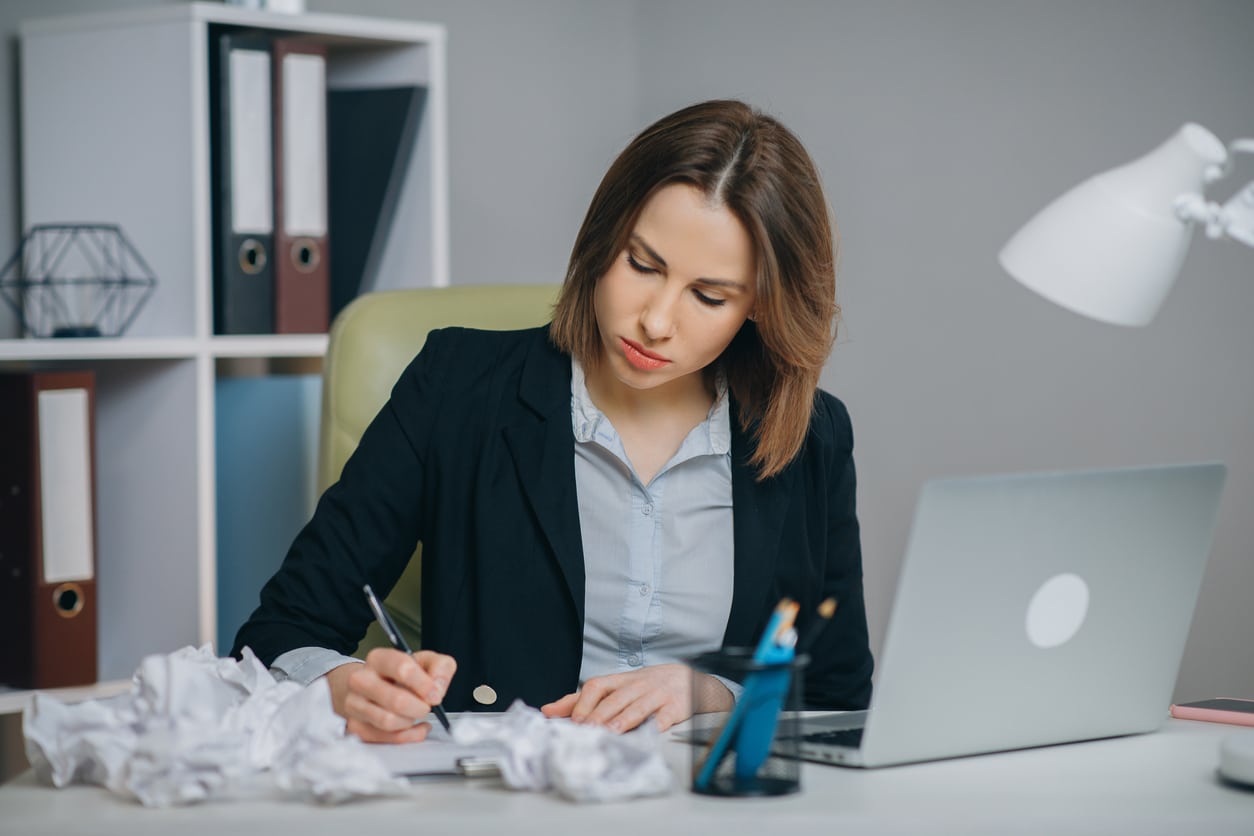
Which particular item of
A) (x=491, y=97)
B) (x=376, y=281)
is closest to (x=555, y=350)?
(x=376, y=281)

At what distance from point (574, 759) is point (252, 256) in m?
1.32

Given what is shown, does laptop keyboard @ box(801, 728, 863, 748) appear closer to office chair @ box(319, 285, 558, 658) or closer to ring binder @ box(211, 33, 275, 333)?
office chair @ box(319, 285, 558, 658)

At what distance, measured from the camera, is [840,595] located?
5.08 feet

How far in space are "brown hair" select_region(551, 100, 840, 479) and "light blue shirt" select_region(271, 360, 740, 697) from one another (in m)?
0.07

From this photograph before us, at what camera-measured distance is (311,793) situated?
2.87 feet

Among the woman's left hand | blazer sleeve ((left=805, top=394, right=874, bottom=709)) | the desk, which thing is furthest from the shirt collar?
the desk

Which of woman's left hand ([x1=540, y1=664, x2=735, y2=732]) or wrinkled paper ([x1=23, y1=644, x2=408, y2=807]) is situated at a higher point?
wrinkled paper ([x1=23, y1=644, x2=408, y2=807])

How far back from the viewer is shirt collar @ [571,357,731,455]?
151cm

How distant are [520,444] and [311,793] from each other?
2.17 feet

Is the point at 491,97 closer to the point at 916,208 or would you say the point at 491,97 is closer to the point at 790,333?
the point at 916,208

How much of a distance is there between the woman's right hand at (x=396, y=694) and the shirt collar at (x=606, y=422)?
499 mm

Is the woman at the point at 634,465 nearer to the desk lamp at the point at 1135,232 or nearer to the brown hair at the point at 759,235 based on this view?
the brown hair at the point at 759,235

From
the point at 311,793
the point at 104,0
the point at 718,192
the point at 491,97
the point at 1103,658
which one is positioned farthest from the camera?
the point at 491,97

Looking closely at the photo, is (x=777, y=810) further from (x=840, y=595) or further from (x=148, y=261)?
(x=148, y=261)
